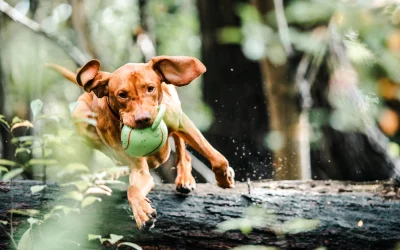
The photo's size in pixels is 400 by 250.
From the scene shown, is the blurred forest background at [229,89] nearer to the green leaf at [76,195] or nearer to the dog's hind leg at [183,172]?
the green leaf at [76,195]

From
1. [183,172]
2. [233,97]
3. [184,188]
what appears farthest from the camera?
[233,97]

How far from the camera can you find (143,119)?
2.12m

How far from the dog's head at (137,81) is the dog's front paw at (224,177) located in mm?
567

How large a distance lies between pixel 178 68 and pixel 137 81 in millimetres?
209

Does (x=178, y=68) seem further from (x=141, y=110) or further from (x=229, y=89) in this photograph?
(x=229, y=89)

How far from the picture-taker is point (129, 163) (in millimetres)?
2709

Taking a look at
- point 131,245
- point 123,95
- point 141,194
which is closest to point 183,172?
point 141,194

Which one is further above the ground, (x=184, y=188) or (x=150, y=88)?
(x=150, y=88)

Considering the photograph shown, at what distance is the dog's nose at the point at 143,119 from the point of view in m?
2.12

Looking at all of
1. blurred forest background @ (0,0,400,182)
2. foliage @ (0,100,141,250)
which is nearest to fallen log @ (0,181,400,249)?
foliage @ (0,100,141,250)

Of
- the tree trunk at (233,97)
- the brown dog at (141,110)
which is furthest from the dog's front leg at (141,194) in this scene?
the tree trunk at (233,97)

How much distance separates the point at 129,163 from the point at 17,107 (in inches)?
83.5

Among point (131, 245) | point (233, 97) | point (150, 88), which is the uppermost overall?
point (233, 97)

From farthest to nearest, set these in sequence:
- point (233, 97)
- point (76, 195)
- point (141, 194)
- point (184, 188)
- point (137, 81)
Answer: point (233, 97)
point (184, 188)
point (141, 194)
point (76, 195)
point (137, 81)
